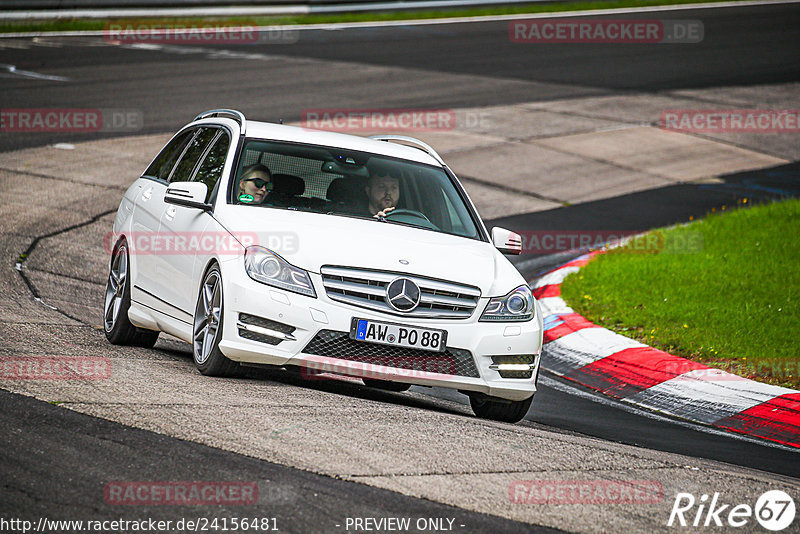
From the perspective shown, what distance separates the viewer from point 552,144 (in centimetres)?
1953

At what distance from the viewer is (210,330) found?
281 inches

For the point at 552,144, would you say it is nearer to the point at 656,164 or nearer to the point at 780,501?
the point at 656,164

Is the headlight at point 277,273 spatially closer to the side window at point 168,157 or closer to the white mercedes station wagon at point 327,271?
the white mercedes station wagon at point 327,271

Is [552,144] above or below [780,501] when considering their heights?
below

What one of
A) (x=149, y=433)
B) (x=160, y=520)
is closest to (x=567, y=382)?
(x=149, y=433)

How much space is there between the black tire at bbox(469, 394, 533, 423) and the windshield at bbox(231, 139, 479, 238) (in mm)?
1245

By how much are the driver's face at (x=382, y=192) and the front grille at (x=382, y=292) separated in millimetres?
1192

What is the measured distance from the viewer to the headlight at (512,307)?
280 inches

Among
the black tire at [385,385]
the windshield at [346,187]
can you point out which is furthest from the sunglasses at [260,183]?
the black tire at [385,385]

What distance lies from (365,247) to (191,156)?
7.14ft

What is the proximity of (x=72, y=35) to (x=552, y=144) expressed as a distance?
14914 mm
